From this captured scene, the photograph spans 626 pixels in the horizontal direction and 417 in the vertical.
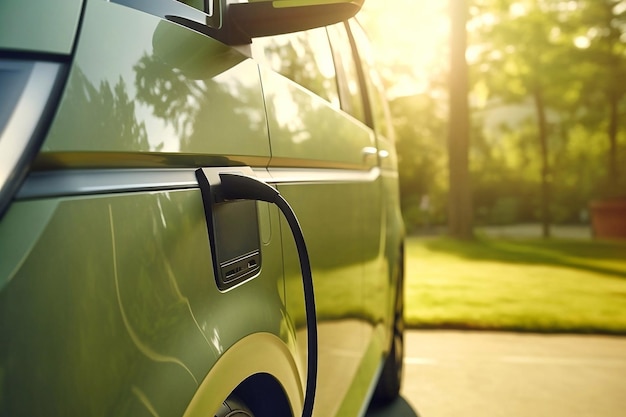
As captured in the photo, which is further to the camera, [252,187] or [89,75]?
[252,187]

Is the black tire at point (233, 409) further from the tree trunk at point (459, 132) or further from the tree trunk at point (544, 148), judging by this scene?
the tree trunk at point (544, 148)

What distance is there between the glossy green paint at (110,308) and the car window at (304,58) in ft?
2.41

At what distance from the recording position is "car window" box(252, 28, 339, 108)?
2158mm

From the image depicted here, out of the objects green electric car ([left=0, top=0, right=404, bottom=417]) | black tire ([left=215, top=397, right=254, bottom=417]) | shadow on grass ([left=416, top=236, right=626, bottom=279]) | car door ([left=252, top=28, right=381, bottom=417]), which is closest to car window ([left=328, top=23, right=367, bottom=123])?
car door ([left=252, top=28, right=381, bottom=417])

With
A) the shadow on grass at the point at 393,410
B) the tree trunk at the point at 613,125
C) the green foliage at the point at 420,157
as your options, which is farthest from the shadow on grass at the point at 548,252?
the green foliage at the point at 420,157

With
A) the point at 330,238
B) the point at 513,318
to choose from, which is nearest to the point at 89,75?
the point at 330,238

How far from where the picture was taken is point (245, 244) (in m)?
1.70

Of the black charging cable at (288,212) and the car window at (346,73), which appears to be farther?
the car window at (346,73)

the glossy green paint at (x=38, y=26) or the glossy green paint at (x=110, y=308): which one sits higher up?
the glossy green paint at (x=38, y=26)

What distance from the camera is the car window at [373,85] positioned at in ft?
14.0

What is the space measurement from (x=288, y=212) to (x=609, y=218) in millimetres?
20497

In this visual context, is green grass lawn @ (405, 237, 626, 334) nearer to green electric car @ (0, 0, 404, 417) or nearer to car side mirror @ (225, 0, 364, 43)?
green electric car @ (0, 0, 404, 417)

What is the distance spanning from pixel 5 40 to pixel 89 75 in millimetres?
137

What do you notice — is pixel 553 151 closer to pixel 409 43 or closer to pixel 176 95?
pixel 409 43
